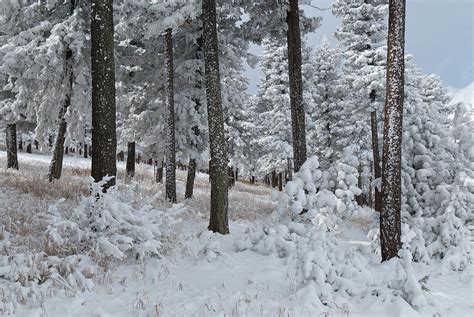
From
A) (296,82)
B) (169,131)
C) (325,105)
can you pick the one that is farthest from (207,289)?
(325,105)

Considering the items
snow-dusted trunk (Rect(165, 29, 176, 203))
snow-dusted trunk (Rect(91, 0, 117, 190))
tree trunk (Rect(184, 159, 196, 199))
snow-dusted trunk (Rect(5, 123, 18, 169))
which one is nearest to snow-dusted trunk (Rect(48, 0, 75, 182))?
snow-dusted trunk (Rect(165, 29, 176, 203))

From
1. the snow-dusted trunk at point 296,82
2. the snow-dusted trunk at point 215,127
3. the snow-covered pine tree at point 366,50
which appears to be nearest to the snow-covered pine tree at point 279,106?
the snow-covered pine tree at point 366,50

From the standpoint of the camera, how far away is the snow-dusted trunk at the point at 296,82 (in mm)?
11164

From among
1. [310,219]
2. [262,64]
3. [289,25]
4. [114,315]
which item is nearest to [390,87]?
[310,219]

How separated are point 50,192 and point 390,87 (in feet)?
31.2

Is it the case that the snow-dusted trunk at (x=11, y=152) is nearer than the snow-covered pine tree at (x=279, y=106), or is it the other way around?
the snow-dusted trunk at (x=11, y=152)

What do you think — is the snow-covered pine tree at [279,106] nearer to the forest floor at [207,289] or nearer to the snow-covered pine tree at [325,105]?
the snow-covered pine tree at [325,105]

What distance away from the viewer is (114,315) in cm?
455

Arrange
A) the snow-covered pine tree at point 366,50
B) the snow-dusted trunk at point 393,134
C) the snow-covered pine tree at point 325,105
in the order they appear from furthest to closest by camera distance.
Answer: the snow-covered pine tree at point 325,105 < the snow-covered pine tree at point 366,50 < the snow-dusted trunk at point 393,134

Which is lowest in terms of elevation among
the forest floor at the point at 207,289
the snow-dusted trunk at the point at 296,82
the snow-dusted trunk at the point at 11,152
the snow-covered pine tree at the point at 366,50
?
the forest floor at the point at 207,289

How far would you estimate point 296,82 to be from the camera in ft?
36.6

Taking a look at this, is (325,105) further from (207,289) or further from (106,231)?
(207,289)

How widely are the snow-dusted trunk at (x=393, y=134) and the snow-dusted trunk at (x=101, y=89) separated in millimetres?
5566

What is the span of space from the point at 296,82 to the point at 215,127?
10.6 feet
